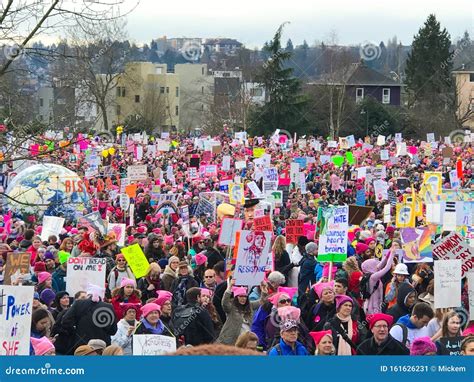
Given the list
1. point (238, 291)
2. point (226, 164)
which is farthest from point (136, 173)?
point (238, 291)

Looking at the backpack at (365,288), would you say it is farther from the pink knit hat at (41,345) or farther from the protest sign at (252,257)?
the pink knit hat at (41,345)

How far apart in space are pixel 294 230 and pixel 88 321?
19.6 feet

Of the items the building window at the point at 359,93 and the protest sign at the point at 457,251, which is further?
the building window at the point at 359,93

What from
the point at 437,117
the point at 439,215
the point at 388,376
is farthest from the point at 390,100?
the point at 388,376

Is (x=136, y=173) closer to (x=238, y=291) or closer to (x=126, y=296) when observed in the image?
(x=126, y=296)

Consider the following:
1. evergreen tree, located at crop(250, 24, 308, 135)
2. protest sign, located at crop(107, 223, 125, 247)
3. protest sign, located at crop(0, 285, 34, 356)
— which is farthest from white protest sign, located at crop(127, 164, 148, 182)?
evergreen tree, located at crop(250, 24, 308, 135)

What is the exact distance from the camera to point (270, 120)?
2709 inches

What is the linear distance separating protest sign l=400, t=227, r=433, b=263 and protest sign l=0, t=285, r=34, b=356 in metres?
6.15

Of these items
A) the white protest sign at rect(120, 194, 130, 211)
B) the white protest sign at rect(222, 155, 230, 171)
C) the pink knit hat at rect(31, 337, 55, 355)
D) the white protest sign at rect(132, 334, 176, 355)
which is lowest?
the white protest sign at rect(222, 155, 230, 171)

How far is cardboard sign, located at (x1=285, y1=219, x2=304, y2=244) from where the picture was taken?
50.2 ft

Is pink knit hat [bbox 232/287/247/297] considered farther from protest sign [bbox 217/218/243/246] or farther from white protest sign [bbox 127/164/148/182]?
white protest sign [bbox 127/164/148/182]

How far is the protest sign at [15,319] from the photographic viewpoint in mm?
7934

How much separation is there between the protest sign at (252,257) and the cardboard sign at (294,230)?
3.31m

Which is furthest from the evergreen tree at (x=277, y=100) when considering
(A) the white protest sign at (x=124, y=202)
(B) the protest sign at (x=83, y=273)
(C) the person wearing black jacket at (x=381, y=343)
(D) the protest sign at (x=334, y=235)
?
(C) the person wearing black jacket at (x=381, y=343)
